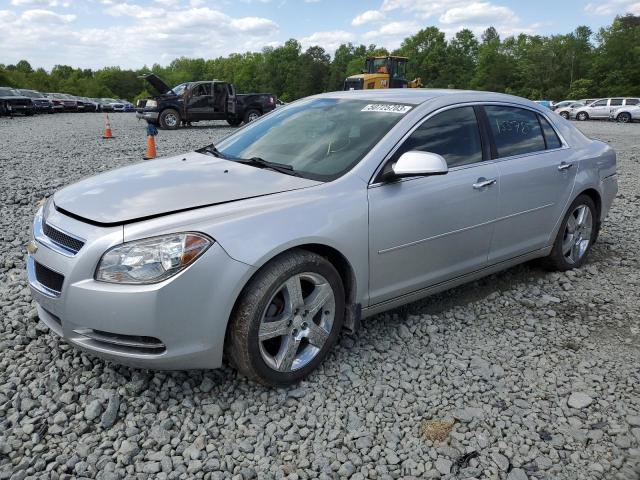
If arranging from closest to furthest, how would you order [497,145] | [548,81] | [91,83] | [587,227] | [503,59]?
1. [497,145]
2. [587,227]
3. [548,81]
4. [503,59]
5. [91,83]

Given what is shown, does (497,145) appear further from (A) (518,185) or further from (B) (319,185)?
(B) (319,185)

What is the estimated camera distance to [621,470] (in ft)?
7.91

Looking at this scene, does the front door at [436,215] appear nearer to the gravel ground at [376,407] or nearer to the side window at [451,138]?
the side window at [451,138]

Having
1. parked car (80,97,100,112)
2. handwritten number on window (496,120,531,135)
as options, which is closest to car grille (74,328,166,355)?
handwritten number on window (496,120,531,135)

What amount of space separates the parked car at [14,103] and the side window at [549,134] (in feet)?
98.7

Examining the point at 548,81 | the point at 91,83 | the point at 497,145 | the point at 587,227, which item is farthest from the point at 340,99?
the point at 91,83

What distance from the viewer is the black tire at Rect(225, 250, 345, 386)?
267 cm

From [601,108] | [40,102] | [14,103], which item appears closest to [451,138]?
[14,103]

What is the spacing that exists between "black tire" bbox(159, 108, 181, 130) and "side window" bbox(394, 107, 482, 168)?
58.1ft

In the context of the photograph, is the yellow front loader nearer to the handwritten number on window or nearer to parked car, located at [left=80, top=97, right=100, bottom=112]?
the handwritten number on window

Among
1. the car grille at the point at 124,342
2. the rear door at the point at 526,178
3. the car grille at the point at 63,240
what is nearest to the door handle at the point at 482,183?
the rear door at the point at 526,178

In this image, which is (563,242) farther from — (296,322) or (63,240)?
(63,240)

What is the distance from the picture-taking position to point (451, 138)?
3.67 metres

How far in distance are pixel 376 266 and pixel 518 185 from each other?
1.49m
